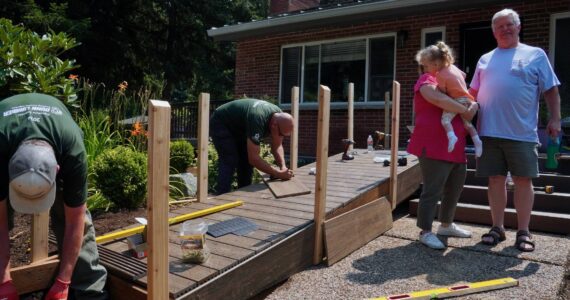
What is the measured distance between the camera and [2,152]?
6.80ft

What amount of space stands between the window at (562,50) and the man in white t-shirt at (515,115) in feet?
13.3

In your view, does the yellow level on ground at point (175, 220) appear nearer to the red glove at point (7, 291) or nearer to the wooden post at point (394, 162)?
the red glove at point (7, 291)

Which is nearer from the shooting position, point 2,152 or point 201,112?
point 2,152

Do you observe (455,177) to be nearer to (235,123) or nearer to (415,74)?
(235,123)

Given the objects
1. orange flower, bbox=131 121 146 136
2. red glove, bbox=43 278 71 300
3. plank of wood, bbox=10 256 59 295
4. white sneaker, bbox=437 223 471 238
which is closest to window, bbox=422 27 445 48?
white sneaker, bbox=437 223 471 238

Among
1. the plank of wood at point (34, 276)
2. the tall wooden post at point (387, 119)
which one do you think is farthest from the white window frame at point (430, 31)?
the plank of wood at point (34, 276)

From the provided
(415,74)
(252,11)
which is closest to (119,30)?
(252,11)

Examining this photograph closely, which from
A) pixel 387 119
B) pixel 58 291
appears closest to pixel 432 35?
pixel 387 119

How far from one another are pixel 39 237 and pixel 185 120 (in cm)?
818

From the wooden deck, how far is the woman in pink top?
2.17 ft

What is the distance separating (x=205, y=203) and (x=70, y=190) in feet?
6.36

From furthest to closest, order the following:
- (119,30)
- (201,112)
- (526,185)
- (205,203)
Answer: (119,30)
(201,112)
(205,203)
(526,185)

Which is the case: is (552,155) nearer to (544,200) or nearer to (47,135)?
(544,200)

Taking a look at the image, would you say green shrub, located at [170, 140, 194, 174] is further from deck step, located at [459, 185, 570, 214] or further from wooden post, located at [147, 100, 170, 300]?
wooden post, located at [147, 100, 170, 300]
